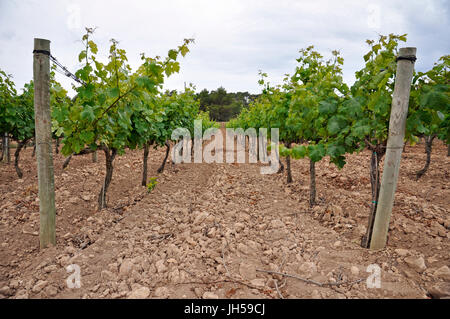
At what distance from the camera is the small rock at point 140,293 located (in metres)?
2.22

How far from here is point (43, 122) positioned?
2.83 m

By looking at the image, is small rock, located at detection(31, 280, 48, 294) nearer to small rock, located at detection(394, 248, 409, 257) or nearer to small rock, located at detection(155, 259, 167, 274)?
small rock, located at detection(155, 259, 167, 274)

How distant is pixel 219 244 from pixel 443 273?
92.8 inches

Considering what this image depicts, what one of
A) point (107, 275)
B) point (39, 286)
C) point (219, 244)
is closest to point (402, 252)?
point (219, 244)

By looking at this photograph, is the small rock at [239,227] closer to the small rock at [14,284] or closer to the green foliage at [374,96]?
the green foliage at [374,96]

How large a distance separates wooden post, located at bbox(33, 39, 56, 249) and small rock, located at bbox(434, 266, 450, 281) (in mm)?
4337

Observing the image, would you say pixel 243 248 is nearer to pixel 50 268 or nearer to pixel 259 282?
pixel 259 282

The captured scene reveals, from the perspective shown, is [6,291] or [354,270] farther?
[354,270]

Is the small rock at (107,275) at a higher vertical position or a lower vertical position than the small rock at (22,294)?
higher

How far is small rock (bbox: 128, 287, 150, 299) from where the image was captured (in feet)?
7.29

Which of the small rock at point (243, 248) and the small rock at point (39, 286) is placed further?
the small rock at point (243, 248)

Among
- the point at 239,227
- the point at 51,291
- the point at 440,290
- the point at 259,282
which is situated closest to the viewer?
the point at 440,290

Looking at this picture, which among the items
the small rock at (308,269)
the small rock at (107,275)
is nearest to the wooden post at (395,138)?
the small rock at (308,269)

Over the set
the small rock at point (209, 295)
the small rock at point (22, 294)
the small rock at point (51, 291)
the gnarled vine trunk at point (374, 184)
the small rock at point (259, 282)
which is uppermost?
the gnarled vine trunk at point (374, 184)
